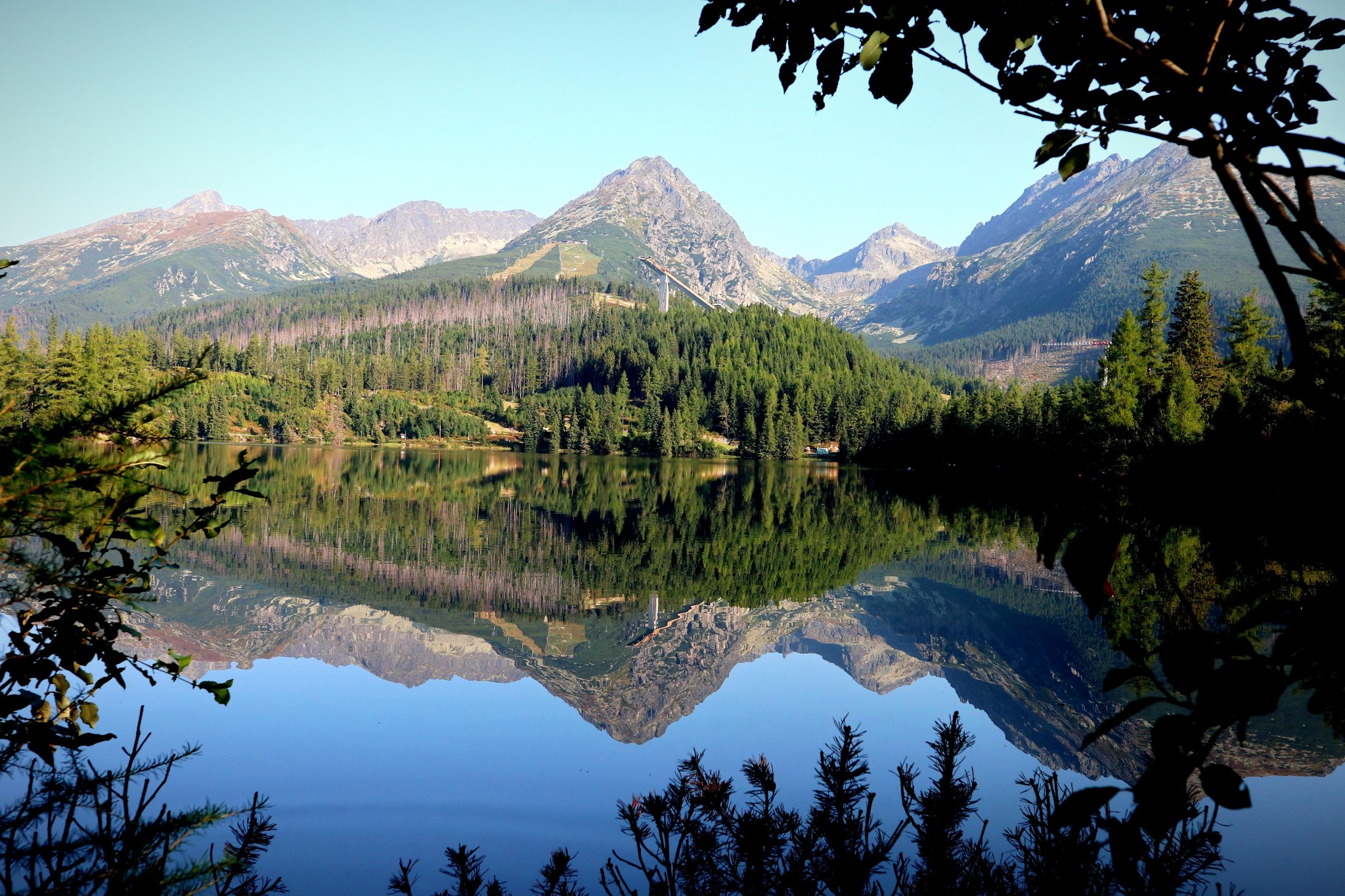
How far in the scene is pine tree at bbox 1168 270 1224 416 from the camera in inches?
1877

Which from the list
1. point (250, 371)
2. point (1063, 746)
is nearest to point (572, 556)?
point (1063, 746)

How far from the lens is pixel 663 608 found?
18484 millimetres

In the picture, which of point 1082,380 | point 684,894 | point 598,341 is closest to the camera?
point 684,894

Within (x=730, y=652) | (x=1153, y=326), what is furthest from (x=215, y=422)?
(x=730, y=652)

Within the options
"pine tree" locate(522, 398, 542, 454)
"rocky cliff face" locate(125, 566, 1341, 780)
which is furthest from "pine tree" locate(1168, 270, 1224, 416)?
"pine tree" locate(522, 398, 542, 454)

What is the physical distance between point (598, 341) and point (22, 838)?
172 m

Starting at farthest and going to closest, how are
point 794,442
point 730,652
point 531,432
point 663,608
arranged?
1. point 531,432
2. point 794,442
3. point 663,608
4. point 730,652

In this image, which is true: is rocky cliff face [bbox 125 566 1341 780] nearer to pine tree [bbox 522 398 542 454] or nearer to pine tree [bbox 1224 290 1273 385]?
pine tree [bbox 1224 290 1273 385]

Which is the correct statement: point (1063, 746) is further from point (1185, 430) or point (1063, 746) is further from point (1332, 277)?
point (1185, 430)

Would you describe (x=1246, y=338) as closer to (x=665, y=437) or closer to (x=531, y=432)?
(x=665, y=437)

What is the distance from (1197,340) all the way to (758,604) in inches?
1750

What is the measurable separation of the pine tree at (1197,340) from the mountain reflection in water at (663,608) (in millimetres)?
23316

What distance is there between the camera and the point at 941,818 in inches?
165

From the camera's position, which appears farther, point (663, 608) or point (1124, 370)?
point (1124, 370)
